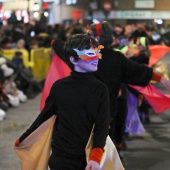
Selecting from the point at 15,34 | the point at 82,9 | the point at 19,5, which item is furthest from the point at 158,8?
the point at 15,34

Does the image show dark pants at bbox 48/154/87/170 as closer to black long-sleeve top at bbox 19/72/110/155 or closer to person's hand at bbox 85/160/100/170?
black long-sleeve top at bbox 19/72/110/155

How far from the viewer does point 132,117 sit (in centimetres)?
733

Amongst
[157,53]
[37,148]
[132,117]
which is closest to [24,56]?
[157,53]

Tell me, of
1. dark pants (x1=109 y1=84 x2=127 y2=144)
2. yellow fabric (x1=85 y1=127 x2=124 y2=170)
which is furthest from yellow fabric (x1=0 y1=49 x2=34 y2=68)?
yellow fabric (x1=85 y1=127 x2=124 y2=170)

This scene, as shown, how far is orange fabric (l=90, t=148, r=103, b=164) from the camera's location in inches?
128

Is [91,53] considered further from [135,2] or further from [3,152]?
[135,2]

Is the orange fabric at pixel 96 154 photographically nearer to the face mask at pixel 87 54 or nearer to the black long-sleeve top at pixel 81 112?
the black long-sleeve top at pixel 81 112

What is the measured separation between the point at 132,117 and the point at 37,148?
376cm

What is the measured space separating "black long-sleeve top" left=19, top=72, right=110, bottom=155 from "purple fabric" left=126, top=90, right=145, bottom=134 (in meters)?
3.81

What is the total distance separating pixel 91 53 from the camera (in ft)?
11.2

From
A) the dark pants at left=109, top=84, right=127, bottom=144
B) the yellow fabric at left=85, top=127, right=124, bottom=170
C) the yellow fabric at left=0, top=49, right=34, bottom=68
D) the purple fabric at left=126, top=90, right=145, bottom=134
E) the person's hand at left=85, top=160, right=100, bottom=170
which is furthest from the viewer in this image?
the yellow fabric at left=0, top=49, right=34, bottom=68

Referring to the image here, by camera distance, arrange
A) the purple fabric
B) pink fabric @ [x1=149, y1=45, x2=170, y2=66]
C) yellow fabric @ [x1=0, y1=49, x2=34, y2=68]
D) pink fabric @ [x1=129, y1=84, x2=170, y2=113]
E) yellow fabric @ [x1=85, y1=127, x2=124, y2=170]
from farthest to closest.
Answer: yellow fabric @ [x1=0, y1=49, x2=34, y2=68] < pink fabric @ [x1=149, y1=45, x2=170, y2=66] < the purple fabric < pink fabric @ [x1=129, y1=84, x2=170, y2=113] < yellow fabric @ [x1=85, y1=127, x2=124, y2=170]

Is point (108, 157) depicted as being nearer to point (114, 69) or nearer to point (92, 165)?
point (92, 165)

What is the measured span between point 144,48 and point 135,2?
137 feet
